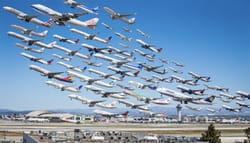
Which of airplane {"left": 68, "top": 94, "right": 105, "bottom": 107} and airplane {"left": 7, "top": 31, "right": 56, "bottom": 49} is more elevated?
airplane {"left": 7, "top": 31, "right": 56, "bottom": 49}

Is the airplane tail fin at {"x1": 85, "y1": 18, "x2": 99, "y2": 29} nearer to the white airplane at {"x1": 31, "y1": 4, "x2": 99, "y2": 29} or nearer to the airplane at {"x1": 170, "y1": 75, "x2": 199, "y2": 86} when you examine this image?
the white airplane at {"x1": 31, "y1": 4, "x2": 99, "y2": 29}

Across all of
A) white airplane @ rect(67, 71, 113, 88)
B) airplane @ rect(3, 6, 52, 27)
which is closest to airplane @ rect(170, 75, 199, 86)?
white airplane @ rect(67, 71, 113, 88)

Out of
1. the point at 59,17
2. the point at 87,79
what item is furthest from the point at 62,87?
the point at 59,17

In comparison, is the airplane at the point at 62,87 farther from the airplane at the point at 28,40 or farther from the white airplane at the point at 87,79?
the airplane at the point at 28,40

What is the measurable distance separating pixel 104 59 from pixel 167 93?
31046 mm

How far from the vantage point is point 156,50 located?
546 ft

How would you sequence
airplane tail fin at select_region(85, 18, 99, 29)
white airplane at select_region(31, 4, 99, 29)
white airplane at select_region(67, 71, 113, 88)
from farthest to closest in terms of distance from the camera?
white airplane at select_region(67, 71, 113, 88) < airplane tail fin at select_region(85, 18, 99, 29) < white airplane at select_region(31, 4, 99, 29)

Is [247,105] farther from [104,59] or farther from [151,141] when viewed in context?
[151,141]

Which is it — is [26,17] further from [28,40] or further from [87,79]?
[87,79]

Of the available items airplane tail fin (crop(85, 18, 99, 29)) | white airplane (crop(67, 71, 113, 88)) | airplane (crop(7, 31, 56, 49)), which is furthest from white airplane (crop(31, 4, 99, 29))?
white airplane (crop(67, 71, 113, 88))

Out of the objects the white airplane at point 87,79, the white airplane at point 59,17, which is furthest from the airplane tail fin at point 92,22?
the white airplane at point 87,79

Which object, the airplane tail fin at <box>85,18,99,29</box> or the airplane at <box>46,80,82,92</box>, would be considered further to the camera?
the airplane at <box>46,80,82,92</box>

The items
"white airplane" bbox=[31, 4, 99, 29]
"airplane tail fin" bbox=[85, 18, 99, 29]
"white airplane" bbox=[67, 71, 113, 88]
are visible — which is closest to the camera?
"white airplane" bbox=[31, 4, 99, 29]

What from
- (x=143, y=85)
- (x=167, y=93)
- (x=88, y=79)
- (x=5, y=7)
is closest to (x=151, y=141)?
(x=5, y=7)
